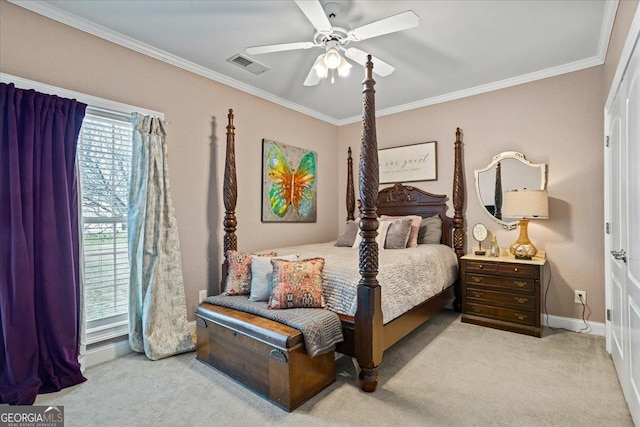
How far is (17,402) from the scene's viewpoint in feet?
6.29

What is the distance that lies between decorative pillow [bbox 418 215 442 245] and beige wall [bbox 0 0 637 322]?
14.0 inches

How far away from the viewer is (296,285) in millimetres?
2277

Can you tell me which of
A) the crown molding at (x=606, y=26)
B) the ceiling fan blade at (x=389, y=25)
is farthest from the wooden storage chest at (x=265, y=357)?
the crown molding at (x=606, y=26)

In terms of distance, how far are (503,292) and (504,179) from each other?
123 cm

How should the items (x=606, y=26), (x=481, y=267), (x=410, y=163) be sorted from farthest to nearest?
(x=410, y=163) < (x=481, y=267) < (x=606, y=26)

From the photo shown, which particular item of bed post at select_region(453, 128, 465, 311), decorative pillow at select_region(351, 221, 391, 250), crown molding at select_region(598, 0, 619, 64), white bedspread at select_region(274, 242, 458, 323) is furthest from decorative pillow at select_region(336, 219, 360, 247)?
crown molding at select_region(598, 0, 619, 64)

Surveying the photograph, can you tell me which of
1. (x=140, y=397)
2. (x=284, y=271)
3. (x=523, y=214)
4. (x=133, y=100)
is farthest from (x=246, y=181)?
(x=523, y=214)

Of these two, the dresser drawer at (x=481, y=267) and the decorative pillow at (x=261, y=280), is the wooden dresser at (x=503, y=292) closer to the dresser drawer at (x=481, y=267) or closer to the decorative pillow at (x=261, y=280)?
the dresser drawer at (x=481, y=267)

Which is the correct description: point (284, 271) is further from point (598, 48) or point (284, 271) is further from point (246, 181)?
point (598, 48)

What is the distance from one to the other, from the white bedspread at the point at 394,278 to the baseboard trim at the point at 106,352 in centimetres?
152

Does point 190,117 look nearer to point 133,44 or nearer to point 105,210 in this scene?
point 133,44

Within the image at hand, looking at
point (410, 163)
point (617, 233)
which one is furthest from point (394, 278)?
point (410, 163)

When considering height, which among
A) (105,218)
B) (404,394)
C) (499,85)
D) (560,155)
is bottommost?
(404,394)

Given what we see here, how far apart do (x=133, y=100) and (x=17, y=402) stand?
87.8 inches
